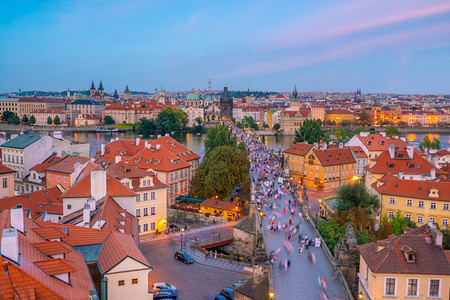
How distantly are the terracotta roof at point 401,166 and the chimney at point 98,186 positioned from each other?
2546cm

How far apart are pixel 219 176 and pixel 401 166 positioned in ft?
56.3

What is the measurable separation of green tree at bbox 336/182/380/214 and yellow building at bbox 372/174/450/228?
0.85 m

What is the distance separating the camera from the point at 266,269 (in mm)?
19828

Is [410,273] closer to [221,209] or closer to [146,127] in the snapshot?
[221,209]

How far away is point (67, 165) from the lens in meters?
36.8

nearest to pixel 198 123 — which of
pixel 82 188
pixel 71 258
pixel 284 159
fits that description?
pixel 284 159

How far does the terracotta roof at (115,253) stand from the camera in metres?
15.5

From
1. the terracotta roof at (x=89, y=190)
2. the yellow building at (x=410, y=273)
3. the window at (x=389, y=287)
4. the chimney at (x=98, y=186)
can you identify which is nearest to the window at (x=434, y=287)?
the yellow building at (x=410, y=273)

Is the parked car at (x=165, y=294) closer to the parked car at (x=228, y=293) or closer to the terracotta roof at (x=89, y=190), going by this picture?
the parked car at (x=228, y=293)

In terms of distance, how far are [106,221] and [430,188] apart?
24.1 meters

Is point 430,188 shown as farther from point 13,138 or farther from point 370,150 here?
point 13,138

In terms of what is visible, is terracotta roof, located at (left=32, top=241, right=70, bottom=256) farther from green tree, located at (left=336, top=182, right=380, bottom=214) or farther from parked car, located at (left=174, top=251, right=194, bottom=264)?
green tree, located at (left=336, top=182, right=380, bottom=214)

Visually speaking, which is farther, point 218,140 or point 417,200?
point 218,140

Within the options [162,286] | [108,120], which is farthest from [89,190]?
[108,120]
